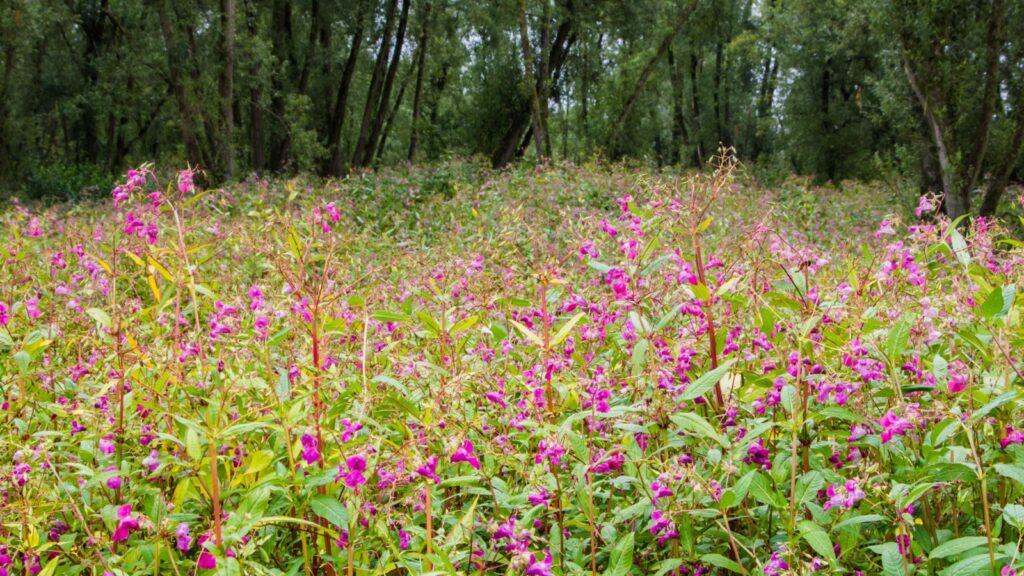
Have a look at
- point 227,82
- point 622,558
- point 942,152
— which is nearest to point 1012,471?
point 622,558

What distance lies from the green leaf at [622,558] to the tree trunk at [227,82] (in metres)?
15.5

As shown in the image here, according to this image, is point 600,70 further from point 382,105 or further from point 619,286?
point 619,286

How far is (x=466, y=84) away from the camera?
28.2 m

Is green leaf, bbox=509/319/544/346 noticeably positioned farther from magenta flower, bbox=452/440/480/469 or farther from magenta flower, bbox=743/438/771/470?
magenta flower, bbox=743/438/771/470

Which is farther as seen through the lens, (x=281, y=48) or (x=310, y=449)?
(x=281, y=48)

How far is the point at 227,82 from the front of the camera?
15250 millimetres

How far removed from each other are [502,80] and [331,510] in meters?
24.1

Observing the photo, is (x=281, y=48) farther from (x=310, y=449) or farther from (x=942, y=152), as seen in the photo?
(x=310, y=449)

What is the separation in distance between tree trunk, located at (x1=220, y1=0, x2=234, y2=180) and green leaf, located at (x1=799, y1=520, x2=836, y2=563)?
1572 centimetres

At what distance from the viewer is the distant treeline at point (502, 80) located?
1083 centimetres

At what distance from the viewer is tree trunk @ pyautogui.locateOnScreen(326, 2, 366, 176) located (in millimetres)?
20797

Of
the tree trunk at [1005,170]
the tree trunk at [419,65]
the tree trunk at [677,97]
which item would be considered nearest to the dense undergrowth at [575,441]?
the tree trunk at [1005,170]

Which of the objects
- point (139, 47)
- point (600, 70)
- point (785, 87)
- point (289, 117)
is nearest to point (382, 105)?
point (289, 117)

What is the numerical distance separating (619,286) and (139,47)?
20707 mm
